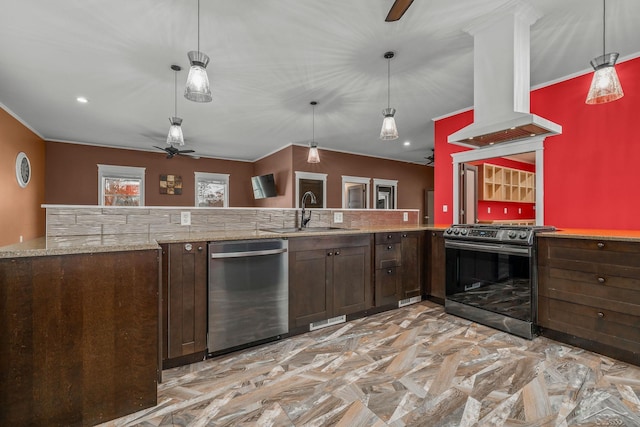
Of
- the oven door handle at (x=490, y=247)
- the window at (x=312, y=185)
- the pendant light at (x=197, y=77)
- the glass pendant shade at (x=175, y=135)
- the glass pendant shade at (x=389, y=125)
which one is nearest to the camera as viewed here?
the pendant light at (x=197, y=77)

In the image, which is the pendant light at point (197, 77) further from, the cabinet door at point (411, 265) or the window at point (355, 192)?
the window at point (355, 192)

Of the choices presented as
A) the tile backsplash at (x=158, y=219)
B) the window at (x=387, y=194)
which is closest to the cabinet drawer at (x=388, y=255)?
the tile backsplash at (x=158, y=219)

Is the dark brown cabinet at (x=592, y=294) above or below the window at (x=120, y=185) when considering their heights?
below

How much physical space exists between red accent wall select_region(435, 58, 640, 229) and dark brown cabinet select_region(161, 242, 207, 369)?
3674mm

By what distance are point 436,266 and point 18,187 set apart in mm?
6583

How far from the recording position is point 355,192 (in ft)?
25.8

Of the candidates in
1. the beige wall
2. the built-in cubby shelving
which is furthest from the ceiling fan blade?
the beige wall

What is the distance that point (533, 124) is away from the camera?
7.49ft

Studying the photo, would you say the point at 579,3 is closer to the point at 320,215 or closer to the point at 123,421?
the point at 320,215

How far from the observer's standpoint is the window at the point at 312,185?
260 inches

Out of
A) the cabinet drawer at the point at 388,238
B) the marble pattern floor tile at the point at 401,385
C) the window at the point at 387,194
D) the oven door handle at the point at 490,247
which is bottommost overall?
the marble pattern floor tile at the point at 401,385

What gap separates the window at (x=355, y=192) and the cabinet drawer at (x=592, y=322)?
5.16 meters

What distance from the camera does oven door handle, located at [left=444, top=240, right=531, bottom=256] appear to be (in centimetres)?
248

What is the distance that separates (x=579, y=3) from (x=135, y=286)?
347cm
